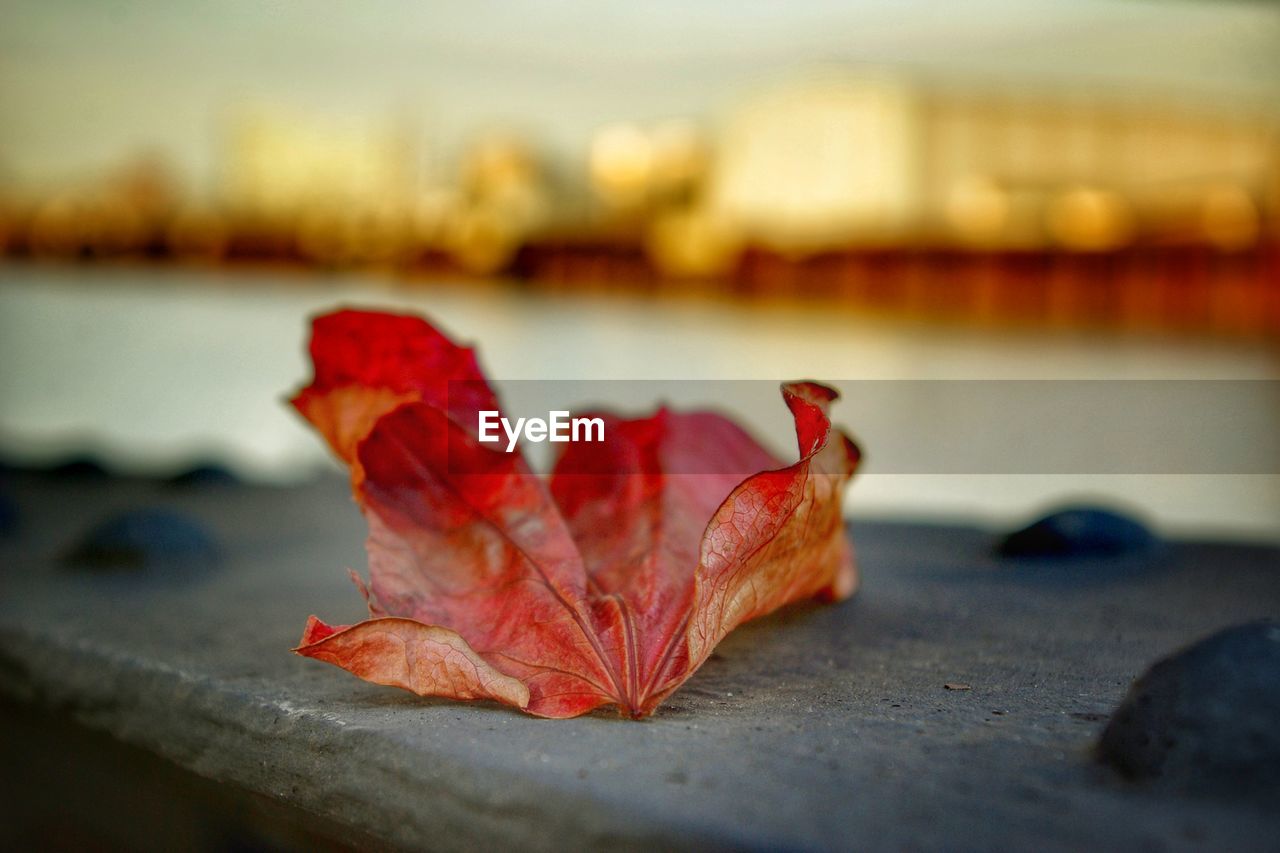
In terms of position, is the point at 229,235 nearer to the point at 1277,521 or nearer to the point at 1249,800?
the point at 1277,521

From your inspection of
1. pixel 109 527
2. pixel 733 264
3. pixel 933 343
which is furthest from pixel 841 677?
pixel 733 264

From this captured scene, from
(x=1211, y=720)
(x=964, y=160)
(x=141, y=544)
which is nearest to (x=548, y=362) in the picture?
(x=141, y=544)

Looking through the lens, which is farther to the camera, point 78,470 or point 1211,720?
point 78,470

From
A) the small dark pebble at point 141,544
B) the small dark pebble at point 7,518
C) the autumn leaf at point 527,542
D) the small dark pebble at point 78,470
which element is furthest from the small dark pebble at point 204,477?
the autumn leaf at point 527,542

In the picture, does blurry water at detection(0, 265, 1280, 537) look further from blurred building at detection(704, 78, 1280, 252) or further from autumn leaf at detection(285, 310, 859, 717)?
blurred building at detection(704, 78, 1280, 252)

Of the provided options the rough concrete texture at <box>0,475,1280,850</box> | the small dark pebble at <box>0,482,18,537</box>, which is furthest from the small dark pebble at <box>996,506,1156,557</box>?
the small dark pebble at <box>0,482,18,537</box>

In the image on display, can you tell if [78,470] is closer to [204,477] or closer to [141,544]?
[204,477]
